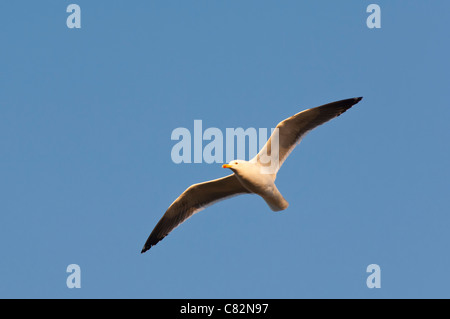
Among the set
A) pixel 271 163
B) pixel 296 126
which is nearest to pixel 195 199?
pixel 271 163

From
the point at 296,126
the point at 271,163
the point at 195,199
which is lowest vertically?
the point at 195,199

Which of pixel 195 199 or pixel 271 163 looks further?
pixel 195 199

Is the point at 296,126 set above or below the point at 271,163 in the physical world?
above

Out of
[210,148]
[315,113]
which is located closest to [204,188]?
[210,148]

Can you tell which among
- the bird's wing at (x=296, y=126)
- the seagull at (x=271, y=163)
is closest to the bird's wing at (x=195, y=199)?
the seagull at (x=271, y=163)

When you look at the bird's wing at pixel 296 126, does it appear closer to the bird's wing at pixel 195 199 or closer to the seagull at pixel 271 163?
the seagull at pixel 271 163

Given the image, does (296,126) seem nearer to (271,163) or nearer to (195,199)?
(271,163)

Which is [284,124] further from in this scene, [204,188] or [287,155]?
[204,188]
